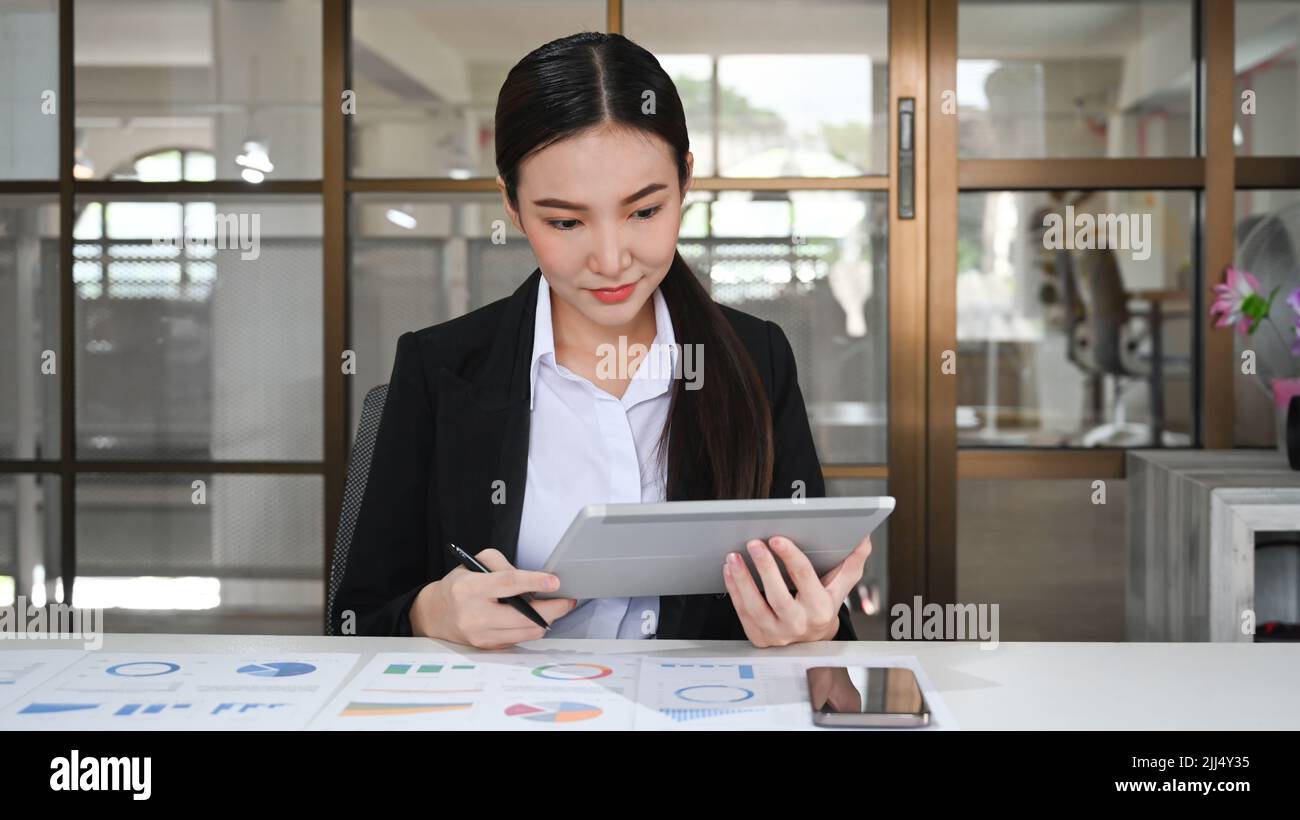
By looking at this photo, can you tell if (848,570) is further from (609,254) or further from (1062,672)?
(609,254)

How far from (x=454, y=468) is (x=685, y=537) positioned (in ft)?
1.96

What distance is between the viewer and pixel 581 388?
1.65 m

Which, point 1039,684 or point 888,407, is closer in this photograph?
point 1039,684

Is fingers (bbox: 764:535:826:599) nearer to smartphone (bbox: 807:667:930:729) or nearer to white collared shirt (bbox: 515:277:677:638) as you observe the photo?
smartphone (bbox: 807:667:930:729)

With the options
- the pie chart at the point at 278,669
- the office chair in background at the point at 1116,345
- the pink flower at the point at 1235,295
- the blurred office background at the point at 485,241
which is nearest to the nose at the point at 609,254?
the pie chart at the point at 278,669

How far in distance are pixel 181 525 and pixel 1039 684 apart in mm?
2283

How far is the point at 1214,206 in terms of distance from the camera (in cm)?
269

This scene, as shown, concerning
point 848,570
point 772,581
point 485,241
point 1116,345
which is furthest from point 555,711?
point 1116,345

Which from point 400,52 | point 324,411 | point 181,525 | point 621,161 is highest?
point 400,52

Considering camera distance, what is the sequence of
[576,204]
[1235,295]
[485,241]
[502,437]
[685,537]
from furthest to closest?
[485,241]
[1235,295]
[502,437]
[576,204]
[685,537]

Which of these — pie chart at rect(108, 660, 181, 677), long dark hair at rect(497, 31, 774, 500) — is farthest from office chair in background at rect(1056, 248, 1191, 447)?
pie chart at rect(108, 660, 181, 677)

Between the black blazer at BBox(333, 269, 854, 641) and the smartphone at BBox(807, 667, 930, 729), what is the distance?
0.47 meters

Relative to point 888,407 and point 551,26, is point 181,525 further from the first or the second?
point 888,407
